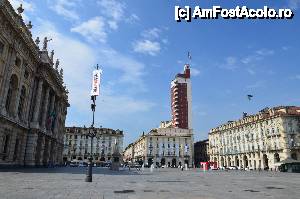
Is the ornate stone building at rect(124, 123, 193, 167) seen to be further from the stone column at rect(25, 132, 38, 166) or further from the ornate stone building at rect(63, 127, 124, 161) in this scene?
the stone column at rect(25, 132, 38, 166)

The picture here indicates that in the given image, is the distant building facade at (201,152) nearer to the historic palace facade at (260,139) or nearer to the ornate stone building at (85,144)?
the historic palace facade at (260,139)

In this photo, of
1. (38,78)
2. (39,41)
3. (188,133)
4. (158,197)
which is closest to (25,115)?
(38,78)

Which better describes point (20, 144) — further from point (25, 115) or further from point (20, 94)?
point (20, 94)

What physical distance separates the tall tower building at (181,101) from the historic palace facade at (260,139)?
3568cm

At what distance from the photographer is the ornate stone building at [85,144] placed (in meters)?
130

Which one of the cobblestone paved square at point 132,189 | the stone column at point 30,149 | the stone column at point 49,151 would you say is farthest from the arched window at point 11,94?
the stone column at point 49,151

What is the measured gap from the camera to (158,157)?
12412cm

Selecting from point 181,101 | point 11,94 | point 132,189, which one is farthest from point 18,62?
point 181,101

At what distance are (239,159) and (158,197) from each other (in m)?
94.6

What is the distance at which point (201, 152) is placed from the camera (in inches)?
5418

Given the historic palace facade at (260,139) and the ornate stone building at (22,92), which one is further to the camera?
the historic palace facade at (260,139)

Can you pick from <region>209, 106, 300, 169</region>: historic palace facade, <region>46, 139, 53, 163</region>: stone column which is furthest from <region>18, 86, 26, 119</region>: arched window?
<region>209, 106, 300, 169</region>: historic palace facade

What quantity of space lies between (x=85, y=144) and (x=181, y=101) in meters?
54.8

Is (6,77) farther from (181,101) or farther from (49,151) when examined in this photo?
(181,101)
